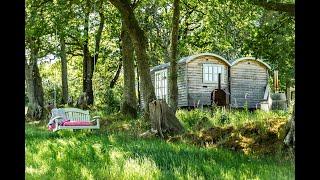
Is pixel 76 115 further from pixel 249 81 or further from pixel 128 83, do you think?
pixel 249 81

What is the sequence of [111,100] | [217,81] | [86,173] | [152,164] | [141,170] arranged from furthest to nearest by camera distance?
[217,81]
[111,100]
[152,164]
[86,173]
[141,170]

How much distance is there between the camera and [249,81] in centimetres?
2938

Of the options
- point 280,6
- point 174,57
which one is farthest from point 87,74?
point 280,6

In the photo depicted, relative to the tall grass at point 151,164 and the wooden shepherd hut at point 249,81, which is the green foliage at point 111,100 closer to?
the wooden shepherd hut at point 249,81

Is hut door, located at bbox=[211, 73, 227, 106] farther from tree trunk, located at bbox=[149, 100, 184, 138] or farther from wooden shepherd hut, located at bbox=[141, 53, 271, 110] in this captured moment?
tree trunk, located at bbox=[149, 100, 184, 138]

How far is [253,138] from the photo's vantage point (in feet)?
30.4

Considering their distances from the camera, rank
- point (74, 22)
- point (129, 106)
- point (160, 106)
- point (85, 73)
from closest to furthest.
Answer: point (160, 106) → point (129, 106) → point (74, 22) → point (85, 73)

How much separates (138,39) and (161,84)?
16.2m

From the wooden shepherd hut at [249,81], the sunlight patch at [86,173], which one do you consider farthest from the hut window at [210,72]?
the sunlight patch at [86,173]

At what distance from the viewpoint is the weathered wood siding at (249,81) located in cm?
2893

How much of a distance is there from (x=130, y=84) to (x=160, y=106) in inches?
252

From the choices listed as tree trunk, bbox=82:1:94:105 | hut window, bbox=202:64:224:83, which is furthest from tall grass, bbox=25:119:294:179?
hut window, bbox=202:64:224:83
